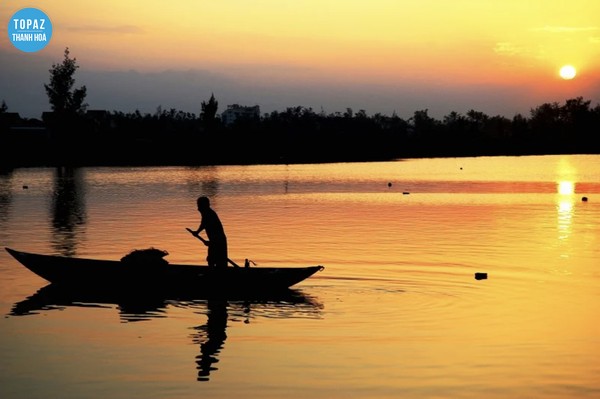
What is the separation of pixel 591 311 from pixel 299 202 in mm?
40175

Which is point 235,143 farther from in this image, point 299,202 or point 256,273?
point 256,273

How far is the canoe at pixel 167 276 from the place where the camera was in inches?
913

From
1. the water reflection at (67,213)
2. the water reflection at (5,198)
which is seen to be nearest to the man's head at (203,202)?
the water reflection at (67,213)

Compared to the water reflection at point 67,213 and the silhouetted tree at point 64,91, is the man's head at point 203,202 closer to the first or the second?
the water reflection at point 67,213

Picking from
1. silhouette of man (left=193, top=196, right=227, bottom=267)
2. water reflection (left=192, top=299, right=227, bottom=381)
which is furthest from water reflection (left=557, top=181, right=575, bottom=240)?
water reflection (left=192, top=299, right=227, bottom=381)

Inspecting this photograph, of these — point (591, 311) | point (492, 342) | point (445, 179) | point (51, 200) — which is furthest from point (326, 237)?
point (445, 179)

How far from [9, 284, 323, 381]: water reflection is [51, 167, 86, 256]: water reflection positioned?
9225 millimetres

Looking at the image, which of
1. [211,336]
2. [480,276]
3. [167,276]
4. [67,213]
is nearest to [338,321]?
[211,336]

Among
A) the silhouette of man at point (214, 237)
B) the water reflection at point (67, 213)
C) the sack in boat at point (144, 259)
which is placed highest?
the silhouette of man at point (214, 237)

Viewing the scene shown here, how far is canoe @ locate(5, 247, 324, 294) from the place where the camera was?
23.2m

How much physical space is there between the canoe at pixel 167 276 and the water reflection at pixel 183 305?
0.23 metres

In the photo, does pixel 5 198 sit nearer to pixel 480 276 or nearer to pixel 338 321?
pixel 480 276

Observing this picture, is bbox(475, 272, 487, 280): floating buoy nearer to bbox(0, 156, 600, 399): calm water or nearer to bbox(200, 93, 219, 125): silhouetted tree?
bbox(0, 156, 600, 399): calm water

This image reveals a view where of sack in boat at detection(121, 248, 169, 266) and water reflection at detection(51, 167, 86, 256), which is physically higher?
sack in boat at detection(121, 248, 169, 266)
